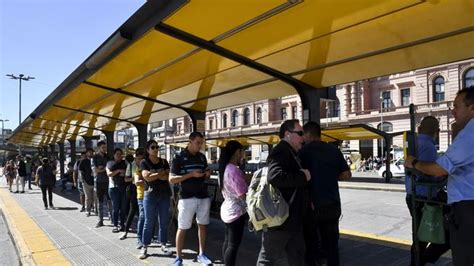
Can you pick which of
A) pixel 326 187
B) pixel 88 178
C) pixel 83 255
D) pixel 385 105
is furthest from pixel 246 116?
pixel 326 187

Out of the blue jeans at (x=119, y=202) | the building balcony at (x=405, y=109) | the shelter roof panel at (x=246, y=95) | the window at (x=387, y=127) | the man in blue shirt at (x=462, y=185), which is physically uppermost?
the building balcony at (x=405, y=109)

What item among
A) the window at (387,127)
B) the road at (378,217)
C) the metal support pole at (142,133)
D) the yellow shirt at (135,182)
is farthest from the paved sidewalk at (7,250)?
the window at (387,127)

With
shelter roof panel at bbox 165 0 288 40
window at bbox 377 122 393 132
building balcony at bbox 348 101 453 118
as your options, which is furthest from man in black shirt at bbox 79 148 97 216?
window at bbox 377 122 393 132

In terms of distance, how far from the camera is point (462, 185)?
10.4 ft

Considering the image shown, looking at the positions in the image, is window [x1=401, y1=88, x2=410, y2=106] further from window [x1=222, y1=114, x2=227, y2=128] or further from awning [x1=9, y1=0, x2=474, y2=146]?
awning [x1=9, y1=0, x2=474, y2=146]

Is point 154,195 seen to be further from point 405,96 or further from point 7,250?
point 405,96

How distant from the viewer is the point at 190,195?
17.9 ft

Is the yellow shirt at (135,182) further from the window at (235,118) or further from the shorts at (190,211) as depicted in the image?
the window at (235,118)

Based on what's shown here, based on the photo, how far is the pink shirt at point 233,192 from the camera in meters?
4.80

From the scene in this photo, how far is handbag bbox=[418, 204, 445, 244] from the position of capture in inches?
152

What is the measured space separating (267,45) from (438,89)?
46082mm

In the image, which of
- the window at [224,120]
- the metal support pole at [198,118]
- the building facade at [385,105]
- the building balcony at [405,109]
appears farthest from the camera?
the window at [224,120]

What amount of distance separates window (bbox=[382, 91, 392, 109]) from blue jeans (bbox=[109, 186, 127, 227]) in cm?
4674

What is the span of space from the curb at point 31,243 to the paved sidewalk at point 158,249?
0.14 metres
